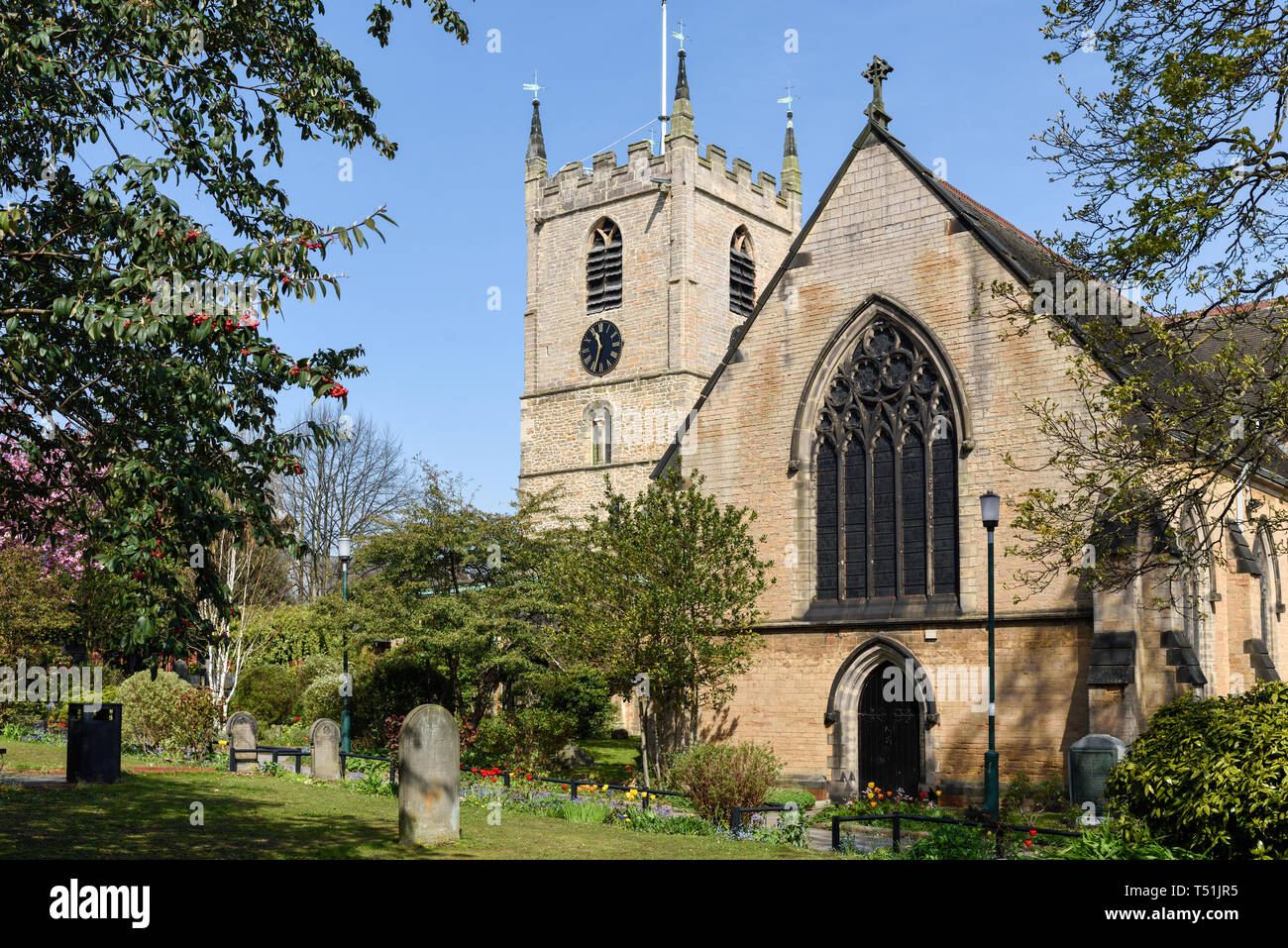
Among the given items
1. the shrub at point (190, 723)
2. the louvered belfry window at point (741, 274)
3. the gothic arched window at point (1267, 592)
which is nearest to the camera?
the gothic arched window at point (1267, 592)

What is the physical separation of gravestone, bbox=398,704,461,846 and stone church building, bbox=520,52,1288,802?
1078cm

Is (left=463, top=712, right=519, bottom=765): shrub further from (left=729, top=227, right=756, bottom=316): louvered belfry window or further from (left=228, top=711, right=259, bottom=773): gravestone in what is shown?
(left=729, top=227, right=756, bottom=316): louvered belfry window

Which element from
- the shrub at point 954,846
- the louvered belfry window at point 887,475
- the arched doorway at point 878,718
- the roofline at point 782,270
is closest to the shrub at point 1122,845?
the shrub at point 954,846

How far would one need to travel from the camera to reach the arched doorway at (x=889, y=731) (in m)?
22.2

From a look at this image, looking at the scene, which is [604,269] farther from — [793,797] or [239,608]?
[793,797]

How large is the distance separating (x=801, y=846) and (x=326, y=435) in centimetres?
926

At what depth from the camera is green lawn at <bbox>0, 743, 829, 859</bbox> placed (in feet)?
39.9

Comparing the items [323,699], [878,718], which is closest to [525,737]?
[878,718]

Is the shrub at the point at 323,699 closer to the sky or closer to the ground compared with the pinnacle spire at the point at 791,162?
closer to the ground

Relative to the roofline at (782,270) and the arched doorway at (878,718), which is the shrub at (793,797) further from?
the roofline at (782,270)

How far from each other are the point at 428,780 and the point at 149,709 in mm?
16640

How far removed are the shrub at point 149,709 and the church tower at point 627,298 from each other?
24.3m

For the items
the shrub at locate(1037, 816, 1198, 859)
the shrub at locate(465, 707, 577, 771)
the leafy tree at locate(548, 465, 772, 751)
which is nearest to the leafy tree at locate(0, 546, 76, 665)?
the shrub at locate(465, 707, 577, 771)

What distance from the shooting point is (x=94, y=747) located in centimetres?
1902
